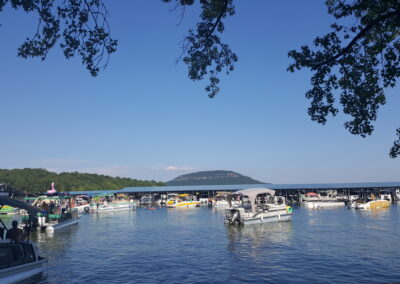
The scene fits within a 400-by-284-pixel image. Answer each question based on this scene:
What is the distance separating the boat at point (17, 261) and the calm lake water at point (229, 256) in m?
0.92

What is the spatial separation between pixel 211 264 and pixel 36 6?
1790 cm

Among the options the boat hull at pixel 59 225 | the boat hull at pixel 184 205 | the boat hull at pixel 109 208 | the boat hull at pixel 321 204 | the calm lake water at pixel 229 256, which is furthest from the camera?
the boat hull at pixel 184 205

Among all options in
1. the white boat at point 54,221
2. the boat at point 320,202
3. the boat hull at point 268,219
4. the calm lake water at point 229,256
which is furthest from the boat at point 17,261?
the boat at point 320,202

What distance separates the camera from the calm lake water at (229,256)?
19203 millimetres

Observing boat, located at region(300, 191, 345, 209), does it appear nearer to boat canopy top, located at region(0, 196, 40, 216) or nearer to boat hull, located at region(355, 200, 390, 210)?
boat hull, located at region(355, 200, 390, 210)

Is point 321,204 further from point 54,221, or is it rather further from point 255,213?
point 54,221

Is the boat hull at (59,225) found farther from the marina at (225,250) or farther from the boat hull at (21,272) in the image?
the boat hull at (21,272)

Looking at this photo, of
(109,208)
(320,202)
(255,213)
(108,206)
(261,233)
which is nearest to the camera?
(261,233)

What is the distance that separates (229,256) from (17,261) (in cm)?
1370

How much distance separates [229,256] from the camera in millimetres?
24469

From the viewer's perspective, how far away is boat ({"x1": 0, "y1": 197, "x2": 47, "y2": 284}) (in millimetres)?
16688

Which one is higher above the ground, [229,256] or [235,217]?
[235,217]

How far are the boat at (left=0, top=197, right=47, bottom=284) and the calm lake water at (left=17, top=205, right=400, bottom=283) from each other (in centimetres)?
92

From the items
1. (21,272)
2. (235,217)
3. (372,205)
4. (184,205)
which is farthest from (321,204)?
(21,272)
